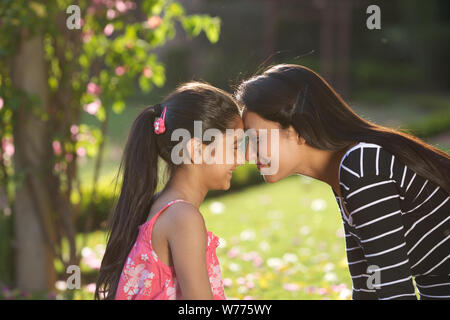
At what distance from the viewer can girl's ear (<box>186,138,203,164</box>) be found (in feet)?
6.91

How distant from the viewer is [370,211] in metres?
1.92

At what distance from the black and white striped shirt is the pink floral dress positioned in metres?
0.57

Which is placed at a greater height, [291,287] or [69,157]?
[69,157]

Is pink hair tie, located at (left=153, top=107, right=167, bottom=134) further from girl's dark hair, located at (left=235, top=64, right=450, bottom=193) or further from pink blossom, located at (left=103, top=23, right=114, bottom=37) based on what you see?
pink blossom, located at (left=103, top=23, right=114, bottom=37)

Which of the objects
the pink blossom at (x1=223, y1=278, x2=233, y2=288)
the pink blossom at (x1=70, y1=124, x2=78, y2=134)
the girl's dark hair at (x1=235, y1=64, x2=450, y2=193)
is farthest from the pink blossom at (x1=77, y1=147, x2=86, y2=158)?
the girl's dark hair at (x1=235, y1=64, x2=450, y2=193)

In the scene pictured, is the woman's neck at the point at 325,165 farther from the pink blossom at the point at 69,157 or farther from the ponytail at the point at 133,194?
the pink blossom at the point at 69,157

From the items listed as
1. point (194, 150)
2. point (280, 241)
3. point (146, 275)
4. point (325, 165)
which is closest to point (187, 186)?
point (194, 150)

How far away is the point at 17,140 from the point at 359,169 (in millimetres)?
2454

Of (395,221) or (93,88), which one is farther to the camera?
(93,88)

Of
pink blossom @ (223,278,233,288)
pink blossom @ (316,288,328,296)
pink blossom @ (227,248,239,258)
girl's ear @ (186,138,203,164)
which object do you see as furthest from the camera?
pink blossom @ (227,248,239,258)

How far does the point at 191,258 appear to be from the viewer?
1868mm

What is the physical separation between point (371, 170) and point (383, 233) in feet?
0.68

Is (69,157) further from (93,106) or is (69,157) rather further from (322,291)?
(322,291)
